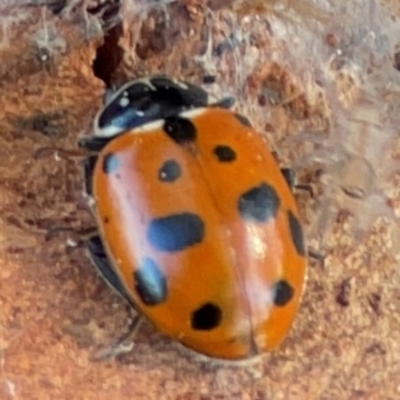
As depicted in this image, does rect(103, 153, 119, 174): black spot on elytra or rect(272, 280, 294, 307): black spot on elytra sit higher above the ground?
rect(103, 153, 119, 174): black spot on elytra

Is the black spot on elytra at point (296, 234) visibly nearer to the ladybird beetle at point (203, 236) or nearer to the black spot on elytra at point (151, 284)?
the ladybird beetle at point (203, 236)

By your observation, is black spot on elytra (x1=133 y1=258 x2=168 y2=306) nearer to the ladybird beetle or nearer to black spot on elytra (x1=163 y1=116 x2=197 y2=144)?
the ladybird beetle

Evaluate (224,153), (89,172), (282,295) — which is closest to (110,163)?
(89,172)

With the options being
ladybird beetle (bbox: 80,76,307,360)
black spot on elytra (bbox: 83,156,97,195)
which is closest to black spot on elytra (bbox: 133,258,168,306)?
ladybird beetle (bbox: 80,76,307,360)

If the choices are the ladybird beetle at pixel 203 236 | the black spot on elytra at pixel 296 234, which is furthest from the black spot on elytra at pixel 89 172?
the black spot on elytra at pixel 296 234

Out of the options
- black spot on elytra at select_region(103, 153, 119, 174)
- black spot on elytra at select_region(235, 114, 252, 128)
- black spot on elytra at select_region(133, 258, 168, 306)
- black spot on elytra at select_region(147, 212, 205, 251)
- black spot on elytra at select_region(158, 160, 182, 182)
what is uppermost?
black spot on elytra at select_region(235, 114, 252, 128)

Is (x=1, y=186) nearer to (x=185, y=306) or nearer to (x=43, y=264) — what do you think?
(x=43, y=264)
